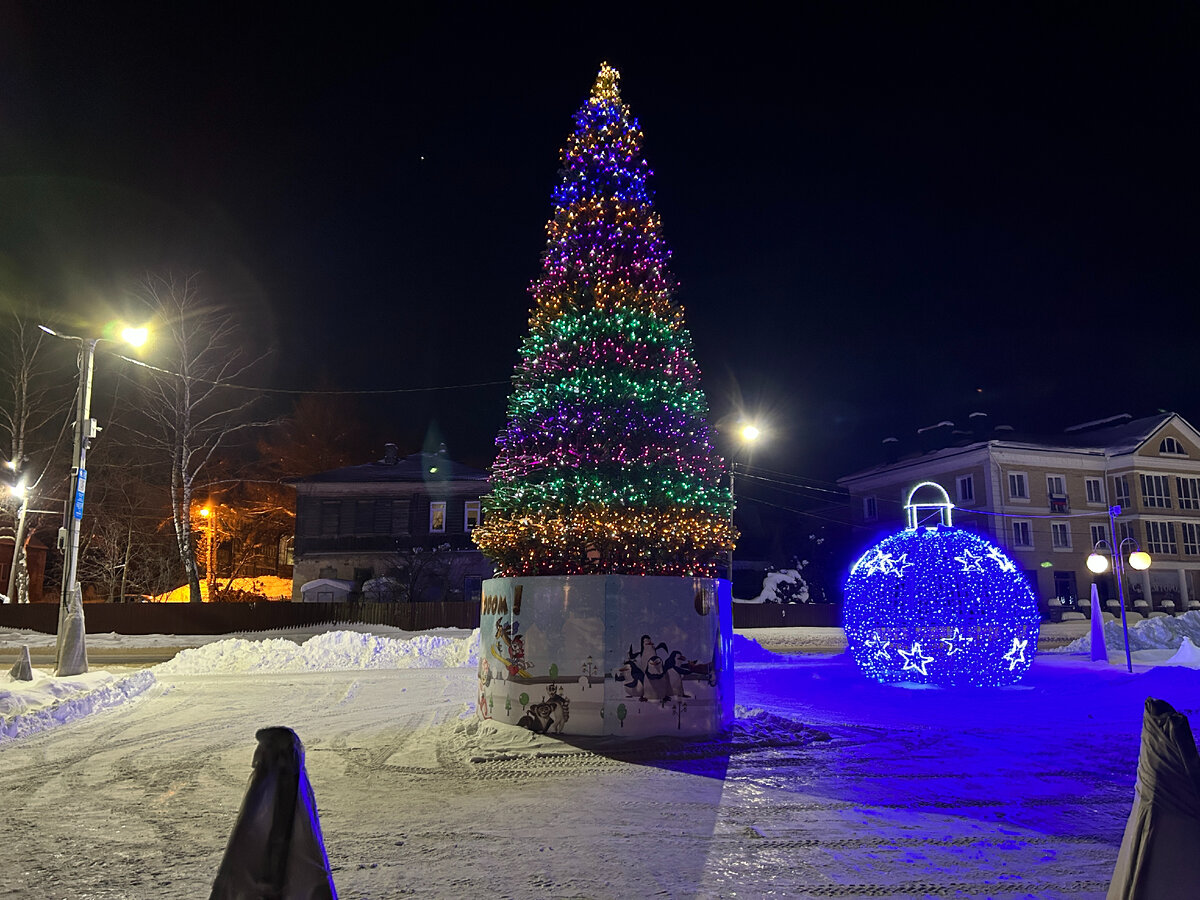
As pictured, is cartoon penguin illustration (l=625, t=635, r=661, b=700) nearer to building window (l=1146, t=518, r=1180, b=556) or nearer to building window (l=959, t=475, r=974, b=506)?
building window (l=959, t=475, r=974, b=506)

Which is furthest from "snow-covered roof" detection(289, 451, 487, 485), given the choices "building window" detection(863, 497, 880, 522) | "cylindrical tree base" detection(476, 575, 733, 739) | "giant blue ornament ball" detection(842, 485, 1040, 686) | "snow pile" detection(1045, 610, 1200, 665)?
"cylindrical tree base" detection(476, 575, 733, 739)

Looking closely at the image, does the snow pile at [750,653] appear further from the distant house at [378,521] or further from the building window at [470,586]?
the distant house at [378,521]

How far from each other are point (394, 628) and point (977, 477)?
100 feet

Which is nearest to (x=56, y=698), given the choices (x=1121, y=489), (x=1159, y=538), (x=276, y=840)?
(x=276, y=840)

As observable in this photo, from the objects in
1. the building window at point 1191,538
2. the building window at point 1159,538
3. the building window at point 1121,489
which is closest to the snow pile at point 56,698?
the building window at point 1121,489

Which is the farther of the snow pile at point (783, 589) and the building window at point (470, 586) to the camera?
the snow pile at point (783, 589)

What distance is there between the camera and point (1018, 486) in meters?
42.1

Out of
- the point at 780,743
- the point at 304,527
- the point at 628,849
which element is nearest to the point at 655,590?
the point at 780,743

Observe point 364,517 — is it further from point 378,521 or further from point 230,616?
point 230,616

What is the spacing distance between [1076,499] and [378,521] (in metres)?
36.8

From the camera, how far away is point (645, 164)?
38.1 ft

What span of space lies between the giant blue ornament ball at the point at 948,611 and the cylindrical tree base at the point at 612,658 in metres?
5.64

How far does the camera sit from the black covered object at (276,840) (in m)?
2.94

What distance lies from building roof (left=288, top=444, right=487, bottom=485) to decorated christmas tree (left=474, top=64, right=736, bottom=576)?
27926mm
